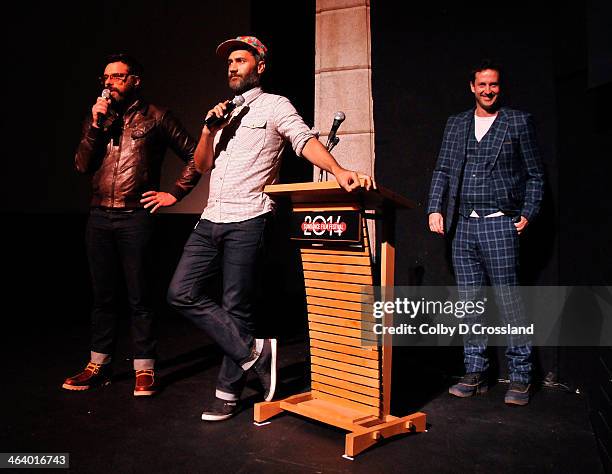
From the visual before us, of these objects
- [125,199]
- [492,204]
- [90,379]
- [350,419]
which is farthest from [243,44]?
[90,379]

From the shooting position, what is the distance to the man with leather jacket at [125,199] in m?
3.05

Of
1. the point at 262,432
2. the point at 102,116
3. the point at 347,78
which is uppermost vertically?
the point at 347,78

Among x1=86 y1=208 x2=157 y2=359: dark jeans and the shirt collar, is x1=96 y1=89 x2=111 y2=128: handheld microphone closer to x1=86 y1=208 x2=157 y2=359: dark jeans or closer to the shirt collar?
x1=86 y1=208 x2=157 y2=359: dark jeans

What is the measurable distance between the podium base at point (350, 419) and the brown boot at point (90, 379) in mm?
1117

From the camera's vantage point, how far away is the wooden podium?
2299 millimetres

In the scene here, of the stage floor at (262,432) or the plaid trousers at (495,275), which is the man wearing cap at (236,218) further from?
the plaid trousers at (495,275)

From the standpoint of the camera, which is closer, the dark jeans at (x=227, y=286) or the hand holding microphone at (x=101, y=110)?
the dark jeans at (x=227, y=286)

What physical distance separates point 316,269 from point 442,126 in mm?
1549

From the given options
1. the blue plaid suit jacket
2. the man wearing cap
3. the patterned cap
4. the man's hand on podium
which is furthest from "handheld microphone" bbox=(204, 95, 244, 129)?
the blue plaid suit jacket

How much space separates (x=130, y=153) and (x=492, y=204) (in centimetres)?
203

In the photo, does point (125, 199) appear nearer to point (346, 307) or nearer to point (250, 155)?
point (250, 155)

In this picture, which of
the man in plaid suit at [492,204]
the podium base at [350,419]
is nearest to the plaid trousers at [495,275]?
the man in plaid suit at [492,204]

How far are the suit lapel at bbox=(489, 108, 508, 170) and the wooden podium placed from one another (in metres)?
0.91

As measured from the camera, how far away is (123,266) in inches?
123
